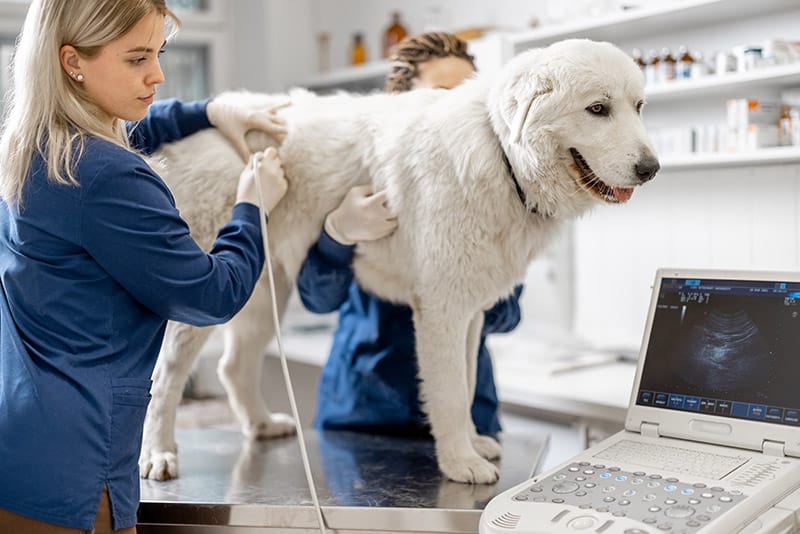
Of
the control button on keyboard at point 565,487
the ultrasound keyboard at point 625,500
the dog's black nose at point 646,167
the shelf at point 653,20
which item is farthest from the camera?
the shelf at point 653,20

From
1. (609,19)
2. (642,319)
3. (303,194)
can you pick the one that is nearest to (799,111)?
(609,19)

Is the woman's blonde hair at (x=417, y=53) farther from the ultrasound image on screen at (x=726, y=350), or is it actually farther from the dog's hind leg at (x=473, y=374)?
the ultrasound image on screen at (x=726, y=350)

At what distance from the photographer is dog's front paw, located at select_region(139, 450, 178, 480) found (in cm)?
157

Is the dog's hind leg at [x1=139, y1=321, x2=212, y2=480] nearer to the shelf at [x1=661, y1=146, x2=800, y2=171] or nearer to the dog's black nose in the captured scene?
the dog's black nose

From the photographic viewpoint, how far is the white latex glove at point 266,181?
1392mm

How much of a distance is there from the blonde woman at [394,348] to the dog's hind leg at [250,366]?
0.13m

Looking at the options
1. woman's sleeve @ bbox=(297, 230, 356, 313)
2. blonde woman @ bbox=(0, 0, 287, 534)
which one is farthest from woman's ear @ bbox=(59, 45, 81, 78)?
woman's sleeve @ bbox=(297, 230, 356, 313)

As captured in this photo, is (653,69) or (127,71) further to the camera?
(653,69)

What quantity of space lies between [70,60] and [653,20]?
1.91 m

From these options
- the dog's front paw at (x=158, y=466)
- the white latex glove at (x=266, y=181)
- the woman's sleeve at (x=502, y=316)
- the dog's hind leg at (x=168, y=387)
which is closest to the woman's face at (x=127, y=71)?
the white latex glove at (x=266, y=181)

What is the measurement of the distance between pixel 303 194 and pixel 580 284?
1.76 meters

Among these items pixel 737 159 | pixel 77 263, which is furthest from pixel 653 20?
pixel 77 263

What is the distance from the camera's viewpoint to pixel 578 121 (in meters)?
1.33

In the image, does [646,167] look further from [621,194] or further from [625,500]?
[625,500]
